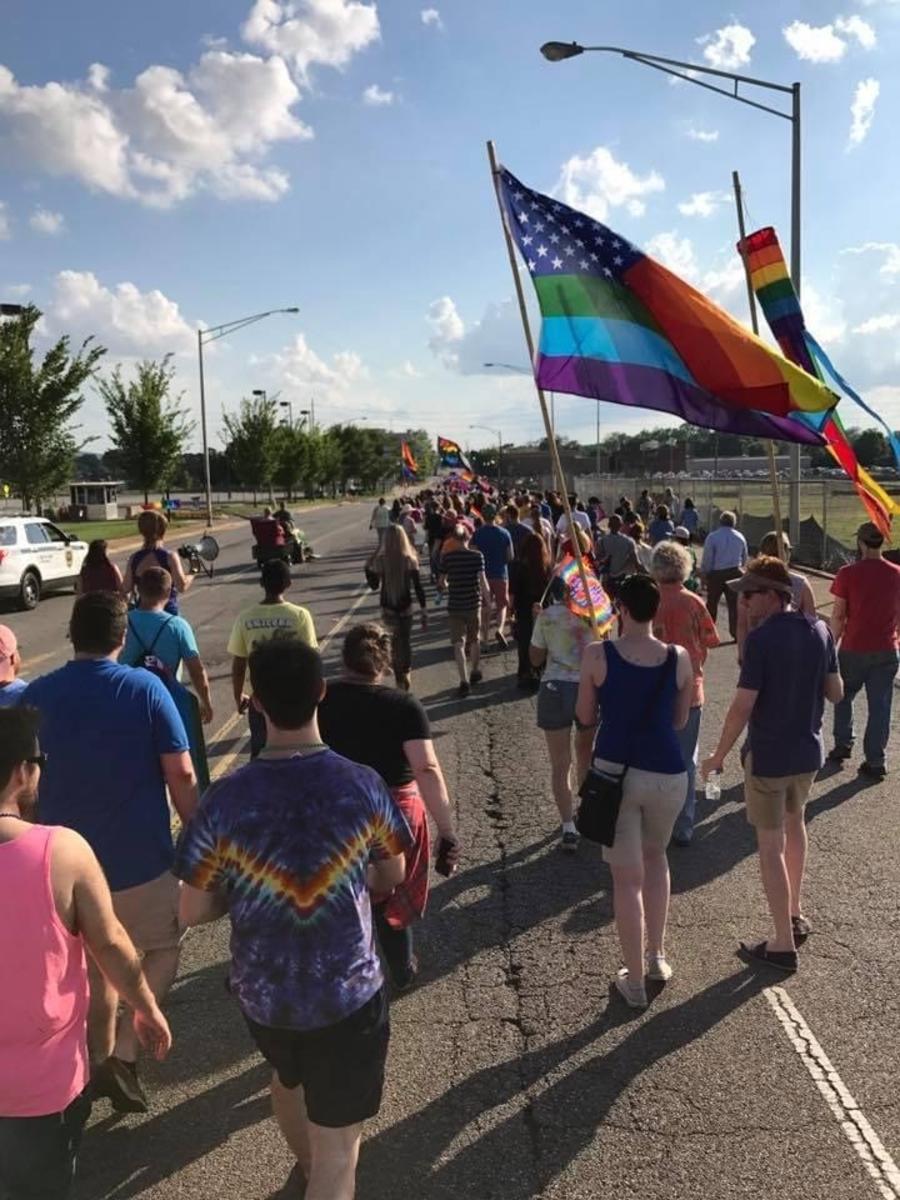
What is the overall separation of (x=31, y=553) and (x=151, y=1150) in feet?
56.1

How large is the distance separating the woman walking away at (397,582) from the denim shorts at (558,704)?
2975mm

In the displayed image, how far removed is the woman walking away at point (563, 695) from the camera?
5.55 meters

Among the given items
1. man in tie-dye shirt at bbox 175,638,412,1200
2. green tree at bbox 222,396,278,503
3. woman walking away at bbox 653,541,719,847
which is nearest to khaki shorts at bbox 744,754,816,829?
woman walking away at bbox 653,541,719,847

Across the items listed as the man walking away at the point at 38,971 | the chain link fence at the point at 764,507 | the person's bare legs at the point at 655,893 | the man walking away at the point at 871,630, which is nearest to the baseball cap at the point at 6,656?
the man walking away at the point at 38,971

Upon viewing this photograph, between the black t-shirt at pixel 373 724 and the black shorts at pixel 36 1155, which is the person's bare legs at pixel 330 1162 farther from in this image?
the black t-shirt at pixel 373 724

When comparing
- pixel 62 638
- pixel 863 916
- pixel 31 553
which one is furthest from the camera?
pixel 31 553

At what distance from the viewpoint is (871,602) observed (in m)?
6.94

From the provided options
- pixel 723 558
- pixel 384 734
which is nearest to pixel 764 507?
pixel 723 558

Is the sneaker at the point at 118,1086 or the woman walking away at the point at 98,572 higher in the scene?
the woman walking away at the point at 98,572

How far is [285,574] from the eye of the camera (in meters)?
5.59

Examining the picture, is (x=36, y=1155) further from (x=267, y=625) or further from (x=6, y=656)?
(x=267, y=625)

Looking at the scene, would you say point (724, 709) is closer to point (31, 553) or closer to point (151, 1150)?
point (151, 1150)

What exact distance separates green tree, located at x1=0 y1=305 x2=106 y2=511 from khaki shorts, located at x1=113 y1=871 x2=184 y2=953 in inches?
993

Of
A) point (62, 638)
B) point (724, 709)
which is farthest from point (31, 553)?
point (724, 709)
